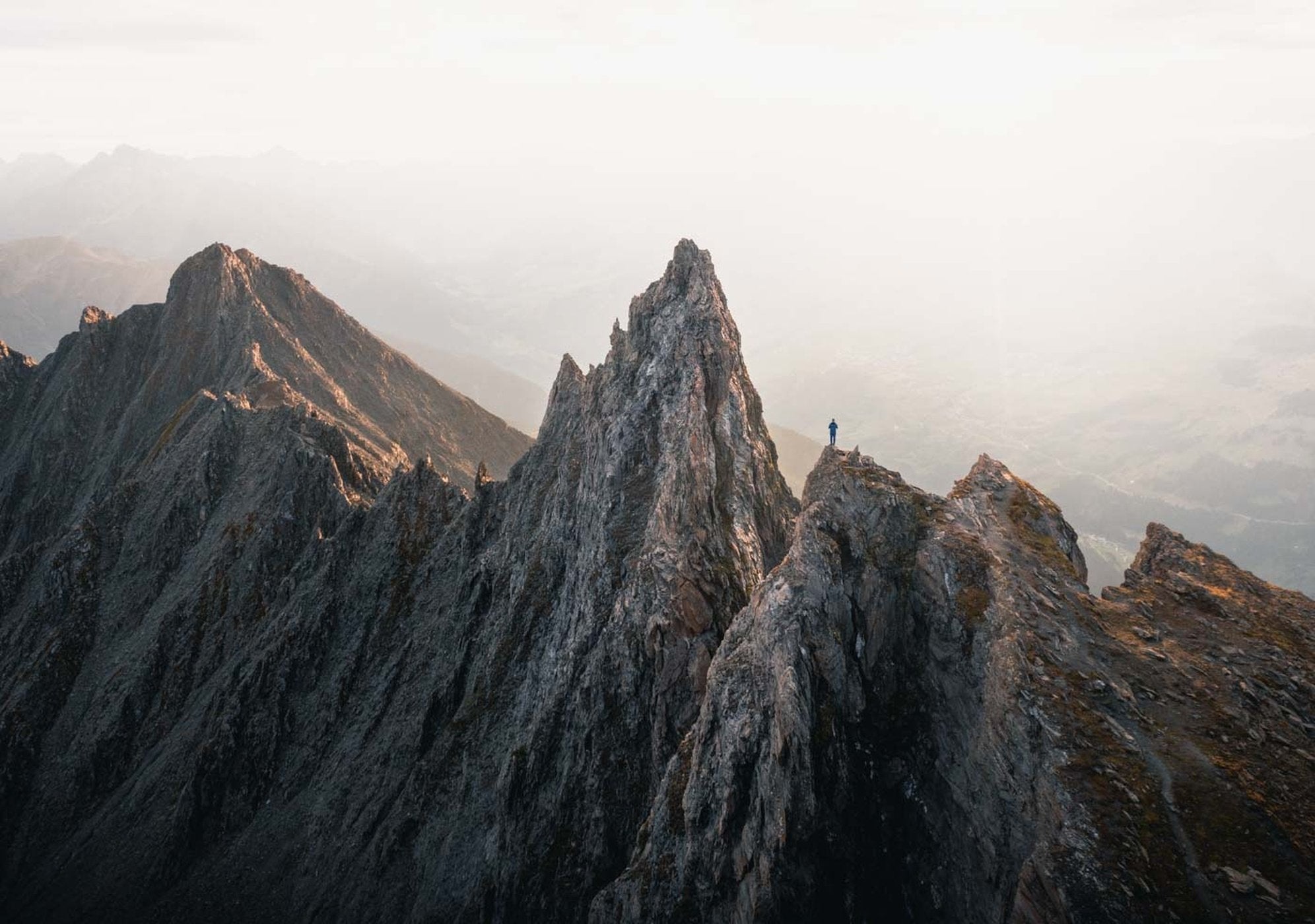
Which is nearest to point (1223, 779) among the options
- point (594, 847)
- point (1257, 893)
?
point (1257, 893)

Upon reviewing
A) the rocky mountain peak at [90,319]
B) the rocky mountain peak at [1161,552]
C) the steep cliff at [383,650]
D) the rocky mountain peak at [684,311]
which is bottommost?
the steep cliff at [383,650]

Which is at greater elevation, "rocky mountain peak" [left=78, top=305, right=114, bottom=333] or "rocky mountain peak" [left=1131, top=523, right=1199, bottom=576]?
"rocky mountain peak" [left=78, top=305, right=114, bottom=333]

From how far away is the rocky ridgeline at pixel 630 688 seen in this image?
1153 inches

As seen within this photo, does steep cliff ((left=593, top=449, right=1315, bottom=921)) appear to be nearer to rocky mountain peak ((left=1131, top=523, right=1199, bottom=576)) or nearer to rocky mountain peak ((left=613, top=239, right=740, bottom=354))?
rocky mountain peak ((left=1131, top=523, right=1199, bottom=576))

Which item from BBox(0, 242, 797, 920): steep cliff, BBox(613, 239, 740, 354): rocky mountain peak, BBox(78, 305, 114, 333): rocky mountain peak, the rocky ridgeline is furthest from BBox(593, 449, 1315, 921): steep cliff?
BBox(78, 305, 114, 333): rocky mountain peak

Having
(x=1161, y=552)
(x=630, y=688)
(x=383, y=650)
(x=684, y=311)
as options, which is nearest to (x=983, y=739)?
(x=1161, y=552)

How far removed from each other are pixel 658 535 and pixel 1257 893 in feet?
113

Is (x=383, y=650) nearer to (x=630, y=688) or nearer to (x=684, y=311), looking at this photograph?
(x=630, y=688)

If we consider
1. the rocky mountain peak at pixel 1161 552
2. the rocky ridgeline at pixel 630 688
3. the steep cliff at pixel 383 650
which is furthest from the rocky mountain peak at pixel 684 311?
the rocky mountain peak at pixel 1161 552

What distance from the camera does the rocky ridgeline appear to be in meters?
29.3

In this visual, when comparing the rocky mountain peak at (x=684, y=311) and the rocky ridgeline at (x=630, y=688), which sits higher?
the rocky mountain peak at (x=684, y=311)

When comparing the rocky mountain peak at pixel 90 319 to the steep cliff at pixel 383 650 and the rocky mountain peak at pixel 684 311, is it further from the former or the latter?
the rocky mountain peak at pixel 684 311

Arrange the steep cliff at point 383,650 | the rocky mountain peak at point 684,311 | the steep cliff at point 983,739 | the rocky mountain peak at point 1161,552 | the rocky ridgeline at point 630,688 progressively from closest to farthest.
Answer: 1. the steep cliff at point 983,739
2. the rocky ridgeline at point 630,688
3. the rocky mountain peak at point 1161,552
4. the steep cliff at point 383,650
5. the rocky mountain peak at point 684,311

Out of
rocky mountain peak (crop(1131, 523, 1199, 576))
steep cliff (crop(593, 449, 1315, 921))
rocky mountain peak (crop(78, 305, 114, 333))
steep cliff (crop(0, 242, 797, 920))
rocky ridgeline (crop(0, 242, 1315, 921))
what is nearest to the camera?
steep cliff (crop(593, 449, 1315, 921))
